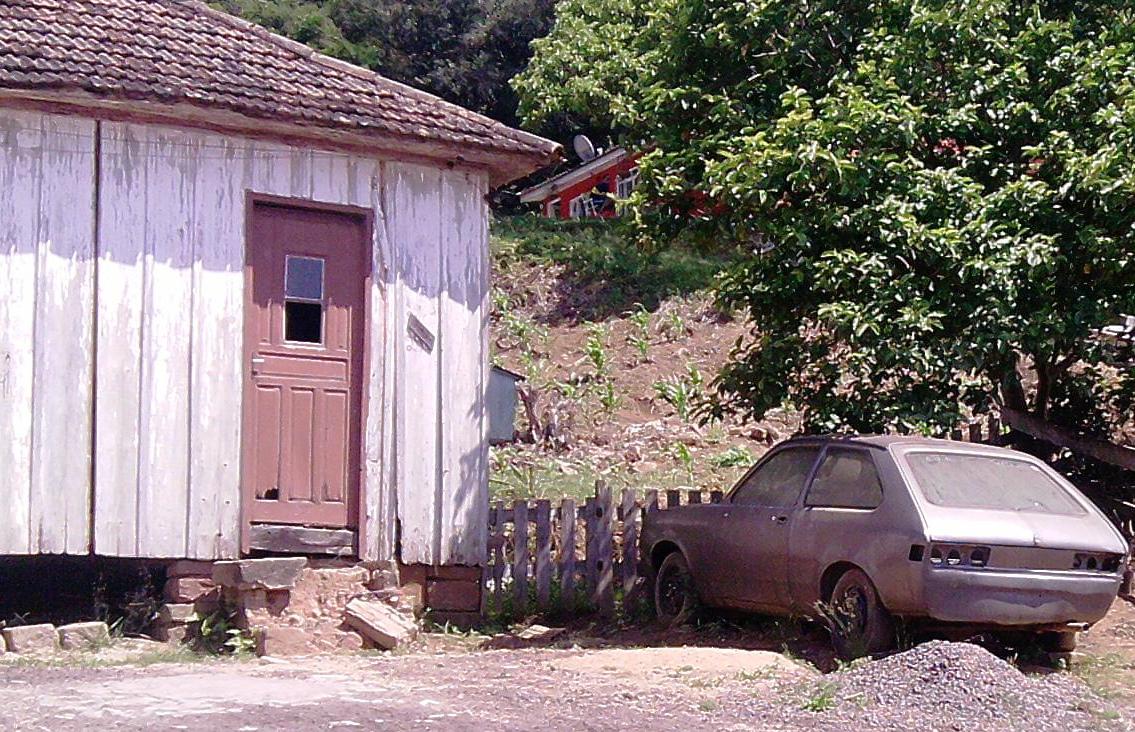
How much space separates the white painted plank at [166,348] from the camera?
11125 mm

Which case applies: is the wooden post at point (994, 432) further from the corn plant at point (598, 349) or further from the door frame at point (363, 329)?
the corn plant at point (598, 349)

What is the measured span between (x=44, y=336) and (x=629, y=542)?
5.18 meters

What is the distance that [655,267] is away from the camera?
33125 millimetres

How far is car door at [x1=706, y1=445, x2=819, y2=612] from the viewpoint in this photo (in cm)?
1078

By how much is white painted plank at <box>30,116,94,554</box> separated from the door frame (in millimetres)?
1128

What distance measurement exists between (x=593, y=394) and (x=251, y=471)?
14.8 meters

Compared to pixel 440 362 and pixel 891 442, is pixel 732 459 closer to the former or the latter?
pixel 440 362

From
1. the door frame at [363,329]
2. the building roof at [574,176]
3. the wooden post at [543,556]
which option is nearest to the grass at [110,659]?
the door frame at [363,329]

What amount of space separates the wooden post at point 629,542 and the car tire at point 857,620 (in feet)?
10.4

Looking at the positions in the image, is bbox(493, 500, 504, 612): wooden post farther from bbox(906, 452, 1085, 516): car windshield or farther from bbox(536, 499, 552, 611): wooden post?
bbox(906, 452, 1085, 516): car windshield

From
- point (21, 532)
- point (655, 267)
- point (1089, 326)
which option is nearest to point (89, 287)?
point (21, 532)

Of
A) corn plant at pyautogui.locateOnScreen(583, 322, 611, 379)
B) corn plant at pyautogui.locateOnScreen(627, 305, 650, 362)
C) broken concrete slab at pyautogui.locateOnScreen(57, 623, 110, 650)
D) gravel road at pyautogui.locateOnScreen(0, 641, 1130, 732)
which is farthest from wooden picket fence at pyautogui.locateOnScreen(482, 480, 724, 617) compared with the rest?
corn plant at pyautogui.locateOnScreen(627, 305, 650, 362)

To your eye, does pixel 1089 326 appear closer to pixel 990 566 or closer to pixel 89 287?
pixel 990 566

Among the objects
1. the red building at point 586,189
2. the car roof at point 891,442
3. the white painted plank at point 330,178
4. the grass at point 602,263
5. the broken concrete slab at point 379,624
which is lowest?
the broken concrete slab at point 379,624
